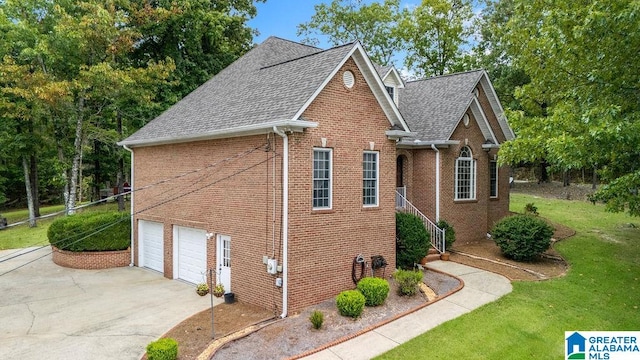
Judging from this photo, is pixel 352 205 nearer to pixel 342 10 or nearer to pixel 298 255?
pixel 298 255

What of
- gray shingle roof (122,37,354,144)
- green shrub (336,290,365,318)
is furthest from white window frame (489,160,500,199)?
green shrub (336,290,365,318)

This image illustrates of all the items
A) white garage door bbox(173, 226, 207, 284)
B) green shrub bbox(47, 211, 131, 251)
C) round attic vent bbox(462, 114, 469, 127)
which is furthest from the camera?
round attic vent bbox(462, 114, 469, 127)

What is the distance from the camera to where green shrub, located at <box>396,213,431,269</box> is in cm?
1405

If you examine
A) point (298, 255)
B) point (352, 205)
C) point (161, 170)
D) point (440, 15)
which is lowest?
point (298, 255)

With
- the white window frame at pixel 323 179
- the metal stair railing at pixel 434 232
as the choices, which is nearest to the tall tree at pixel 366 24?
the metal stair railing at pixel 434 232

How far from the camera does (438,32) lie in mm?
37062

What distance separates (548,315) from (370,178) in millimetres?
6229

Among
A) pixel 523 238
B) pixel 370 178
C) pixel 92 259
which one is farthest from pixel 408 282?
pixel 92 259

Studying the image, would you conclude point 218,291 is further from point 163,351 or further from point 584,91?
point 584,91

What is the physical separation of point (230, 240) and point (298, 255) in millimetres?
2771

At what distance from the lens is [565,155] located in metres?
10.5

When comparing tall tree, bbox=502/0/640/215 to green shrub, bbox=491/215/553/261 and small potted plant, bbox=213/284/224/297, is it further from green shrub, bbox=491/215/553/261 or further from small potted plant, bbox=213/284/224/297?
small potted plant, bbox=213/284/224/297

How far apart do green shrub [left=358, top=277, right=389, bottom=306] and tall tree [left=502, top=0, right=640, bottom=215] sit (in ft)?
19.8

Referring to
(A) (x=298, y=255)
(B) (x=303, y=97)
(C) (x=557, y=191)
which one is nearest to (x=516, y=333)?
(A) (x=298, y=255)
